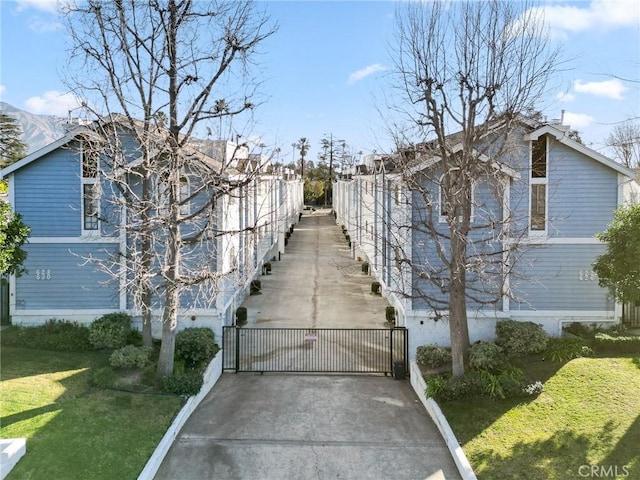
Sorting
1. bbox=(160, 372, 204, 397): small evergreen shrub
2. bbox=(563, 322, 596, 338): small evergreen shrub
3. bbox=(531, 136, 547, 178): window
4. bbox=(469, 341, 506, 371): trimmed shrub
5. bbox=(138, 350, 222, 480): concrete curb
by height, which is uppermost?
bbox=(531, 136, 547, 178): window

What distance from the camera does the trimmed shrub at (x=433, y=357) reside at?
557 inches

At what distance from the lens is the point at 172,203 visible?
40.3ft

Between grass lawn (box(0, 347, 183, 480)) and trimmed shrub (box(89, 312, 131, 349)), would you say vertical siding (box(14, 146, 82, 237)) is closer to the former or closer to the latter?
trimmed shrub (box(89, 312, 131, 349))

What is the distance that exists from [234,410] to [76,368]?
477cm

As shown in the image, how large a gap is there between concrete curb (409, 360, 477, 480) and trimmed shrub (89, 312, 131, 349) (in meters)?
8.71

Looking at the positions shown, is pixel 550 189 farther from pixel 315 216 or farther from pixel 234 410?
pixel 315 216

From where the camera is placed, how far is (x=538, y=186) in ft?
50.9

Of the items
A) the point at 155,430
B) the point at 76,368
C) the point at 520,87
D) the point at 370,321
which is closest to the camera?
the point at 155,430

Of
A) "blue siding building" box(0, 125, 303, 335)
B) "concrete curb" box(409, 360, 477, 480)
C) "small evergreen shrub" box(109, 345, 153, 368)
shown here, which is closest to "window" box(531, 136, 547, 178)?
"concrete curb" box(409, 360, 477, 480)

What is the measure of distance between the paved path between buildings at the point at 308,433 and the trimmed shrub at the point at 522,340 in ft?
10.5

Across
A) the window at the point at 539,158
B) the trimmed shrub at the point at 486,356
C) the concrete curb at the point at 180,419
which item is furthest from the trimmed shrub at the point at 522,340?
the concrete curb at the point at 180,419

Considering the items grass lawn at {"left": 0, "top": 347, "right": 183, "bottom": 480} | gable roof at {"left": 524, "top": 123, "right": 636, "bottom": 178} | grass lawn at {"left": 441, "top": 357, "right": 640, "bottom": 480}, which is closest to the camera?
grass lawn at {"left": 0, "top": 347, "right": 183, "bottom": 480}

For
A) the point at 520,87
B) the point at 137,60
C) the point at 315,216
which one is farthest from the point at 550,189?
the point at 315,216

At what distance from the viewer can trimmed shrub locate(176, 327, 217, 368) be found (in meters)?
13.9
